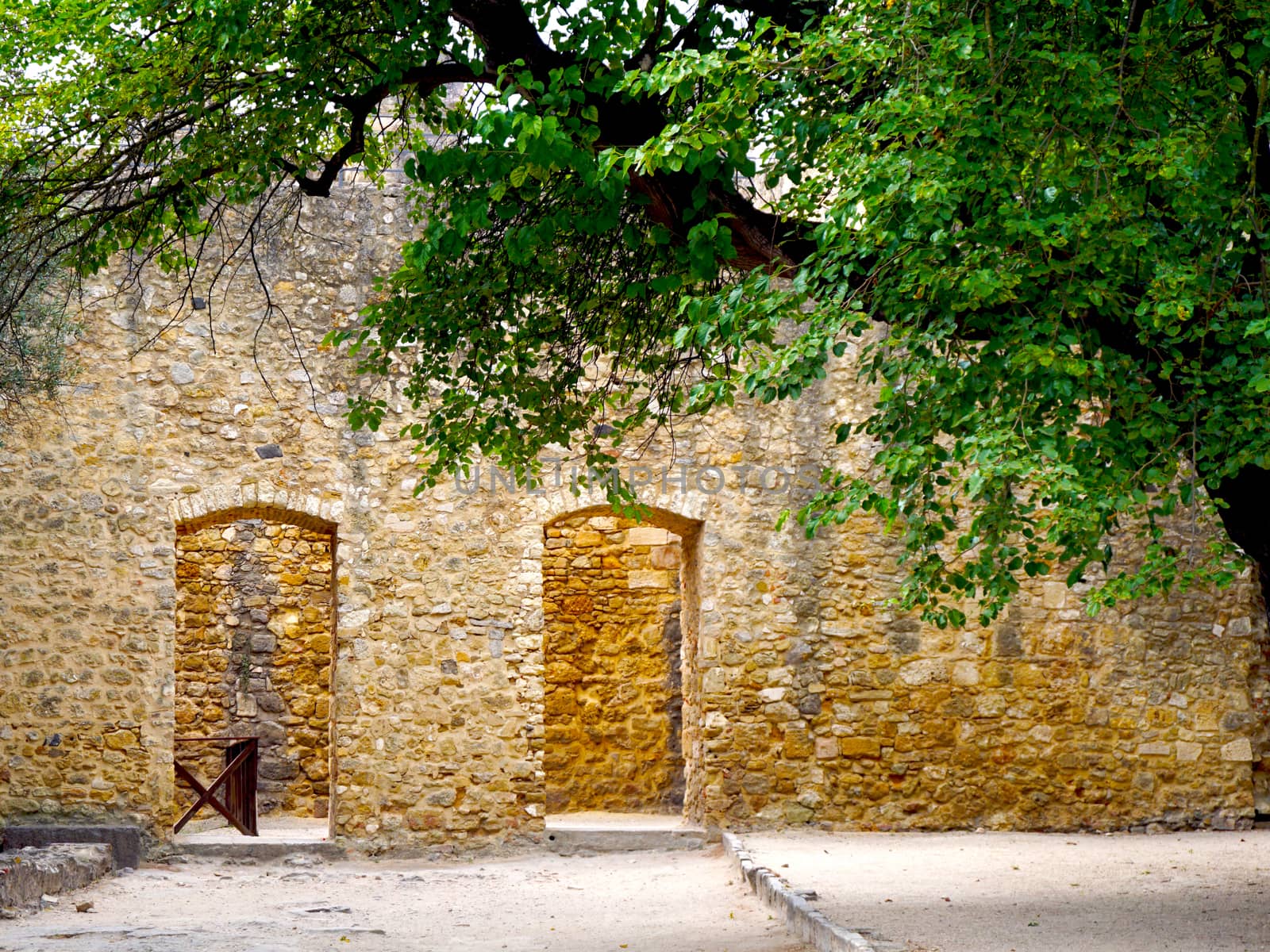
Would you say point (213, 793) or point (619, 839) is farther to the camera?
point (213, 793)

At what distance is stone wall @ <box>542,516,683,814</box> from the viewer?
10.9 m

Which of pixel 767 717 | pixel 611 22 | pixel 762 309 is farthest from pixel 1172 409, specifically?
pixel 767 717

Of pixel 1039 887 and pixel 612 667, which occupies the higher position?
pixel 612 667

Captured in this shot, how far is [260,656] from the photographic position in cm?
1126

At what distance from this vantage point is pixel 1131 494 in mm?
4488

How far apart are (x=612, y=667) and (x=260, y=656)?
9.51 feet

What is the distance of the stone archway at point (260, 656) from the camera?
1109cm

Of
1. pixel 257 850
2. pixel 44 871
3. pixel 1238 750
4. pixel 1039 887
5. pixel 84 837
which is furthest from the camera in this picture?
pixel 1238 750

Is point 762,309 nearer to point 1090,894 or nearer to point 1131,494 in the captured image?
point 1131,494

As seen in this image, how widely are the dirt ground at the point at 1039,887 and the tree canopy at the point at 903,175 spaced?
47.4 inches

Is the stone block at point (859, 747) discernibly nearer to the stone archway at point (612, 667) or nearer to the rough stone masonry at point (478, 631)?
the rough stone masonry at point (478, 631)

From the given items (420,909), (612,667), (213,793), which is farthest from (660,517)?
(213,793)

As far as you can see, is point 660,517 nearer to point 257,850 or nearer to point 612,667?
point 612,667

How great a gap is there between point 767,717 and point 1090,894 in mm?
3121
